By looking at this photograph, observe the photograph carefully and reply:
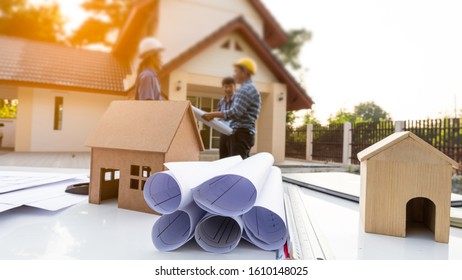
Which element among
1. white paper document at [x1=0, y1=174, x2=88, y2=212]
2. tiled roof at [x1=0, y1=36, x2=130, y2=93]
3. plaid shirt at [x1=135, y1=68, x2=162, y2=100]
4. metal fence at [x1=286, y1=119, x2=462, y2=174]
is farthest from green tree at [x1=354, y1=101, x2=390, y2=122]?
tiled roof at [x1=0, y1=36, x2=130, y2=93]

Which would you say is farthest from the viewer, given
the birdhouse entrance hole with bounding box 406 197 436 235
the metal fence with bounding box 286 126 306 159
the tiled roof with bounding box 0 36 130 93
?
the tiled roof with bounding box 0 36 130 93

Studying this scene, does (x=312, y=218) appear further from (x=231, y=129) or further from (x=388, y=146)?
(x=231, y=129)

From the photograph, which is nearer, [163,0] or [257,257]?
[257,257]

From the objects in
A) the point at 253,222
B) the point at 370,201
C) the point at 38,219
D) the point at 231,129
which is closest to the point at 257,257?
the point at 253,222

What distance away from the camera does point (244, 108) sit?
157cm

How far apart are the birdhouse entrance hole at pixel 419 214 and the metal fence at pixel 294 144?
3.67ft

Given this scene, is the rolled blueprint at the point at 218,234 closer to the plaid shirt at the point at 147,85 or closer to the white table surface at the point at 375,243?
the white table surface at the point at 375,243

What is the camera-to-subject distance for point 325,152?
1986 millimetres

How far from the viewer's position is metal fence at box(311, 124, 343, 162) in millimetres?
1603

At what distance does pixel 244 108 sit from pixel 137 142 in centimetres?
78

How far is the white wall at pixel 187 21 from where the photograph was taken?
3.84 meters

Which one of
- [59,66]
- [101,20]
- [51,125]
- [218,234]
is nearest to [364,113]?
[218,234]

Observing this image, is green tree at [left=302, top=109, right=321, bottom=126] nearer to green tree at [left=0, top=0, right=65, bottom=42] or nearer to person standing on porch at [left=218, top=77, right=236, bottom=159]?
person standing on porch at [left=218, top=77, right=236, bottom=159]

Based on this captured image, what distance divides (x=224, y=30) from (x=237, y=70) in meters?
2.78
